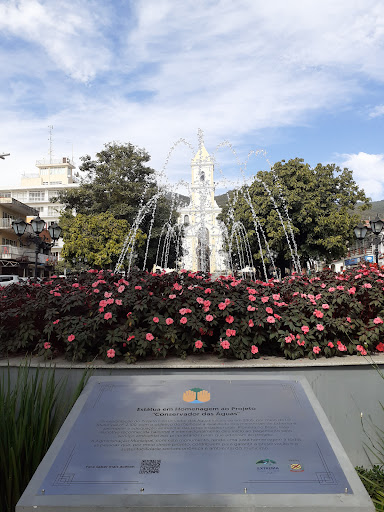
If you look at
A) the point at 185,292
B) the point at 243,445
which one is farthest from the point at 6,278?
the point at 243,445

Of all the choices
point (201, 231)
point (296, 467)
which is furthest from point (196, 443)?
point (201, 231)

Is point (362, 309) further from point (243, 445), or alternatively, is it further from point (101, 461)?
point (101, 461)

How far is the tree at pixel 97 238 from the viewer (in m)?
32.5

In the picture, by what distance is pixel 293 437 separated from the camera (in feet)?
7.95

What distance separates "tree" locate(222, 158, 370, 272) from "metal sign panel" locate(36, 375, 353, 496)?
26817 millimetres

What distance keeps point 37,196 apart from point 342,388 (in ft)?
280

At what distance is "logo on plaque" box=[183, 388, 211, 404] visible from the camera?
106 inches

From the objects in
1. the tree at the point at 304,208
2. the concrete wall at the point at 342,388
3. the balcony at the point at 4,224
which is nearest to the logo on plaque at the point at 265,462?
the concrete wall at the point at 342,388

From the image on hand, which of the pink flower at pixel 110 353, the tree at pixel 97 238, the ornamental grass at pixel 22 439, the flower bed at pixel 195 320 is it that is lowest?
the ornamental grass at pixel 22 439

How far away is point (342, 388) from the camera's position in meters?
3.47

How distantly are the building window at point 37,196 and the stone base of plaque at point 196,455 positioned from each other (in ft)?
277

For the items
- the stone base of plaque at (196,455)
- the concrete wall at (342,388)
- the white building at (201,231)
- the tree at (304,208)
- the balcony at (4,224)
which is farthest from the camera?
the balcony at (4,224)

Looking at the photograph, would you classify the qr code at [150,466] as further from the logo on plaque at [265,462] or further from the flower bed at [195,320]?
the flower bed at [195,320]

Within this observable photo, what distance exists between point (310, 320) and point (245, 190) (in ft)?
95.4
